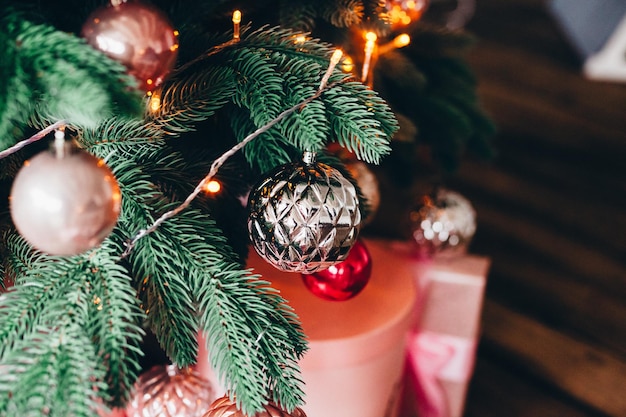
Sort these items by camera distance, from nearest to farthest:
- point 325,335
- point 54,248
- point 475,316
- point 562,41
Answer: point 54,248
point 325,335
point 475,316
point 562,41

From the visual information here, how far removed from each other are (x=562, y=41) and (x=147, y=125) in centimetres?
220

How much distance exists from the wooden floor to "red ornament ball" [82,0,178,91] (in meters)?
0.74

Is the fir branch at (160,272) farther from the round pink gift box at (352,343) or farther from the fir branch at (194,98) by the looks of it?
the round pink gift box at (352,343)

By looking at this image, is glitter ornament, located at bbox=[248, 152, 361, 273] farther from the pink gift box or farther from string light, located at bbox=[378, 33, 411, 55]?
the pink gift box

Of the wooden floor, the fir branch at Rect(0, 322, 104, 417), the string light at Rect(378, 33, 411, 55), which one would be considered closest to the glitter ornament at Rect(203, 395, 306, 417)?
the fir branch at Rect(0, 322, 104, 417)

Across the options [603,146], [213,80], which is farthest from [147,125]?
[603,146]

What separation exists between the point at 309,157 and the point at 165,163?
0.12m

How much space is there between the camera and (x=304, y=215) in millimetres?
424

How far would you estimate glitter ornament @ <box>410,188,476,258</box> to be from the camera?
0.78m

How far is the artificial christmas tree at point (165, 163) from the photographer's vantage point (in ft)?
1.08

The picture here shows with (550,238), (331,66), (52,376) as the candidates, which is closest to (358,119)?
(331,66)

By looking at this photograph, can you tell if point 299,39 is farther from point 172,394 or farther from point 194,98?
point 172,394

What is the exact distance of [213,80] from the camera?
1.44ft

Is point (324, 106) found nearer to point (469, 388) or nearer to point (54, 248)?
point (54, 248)
